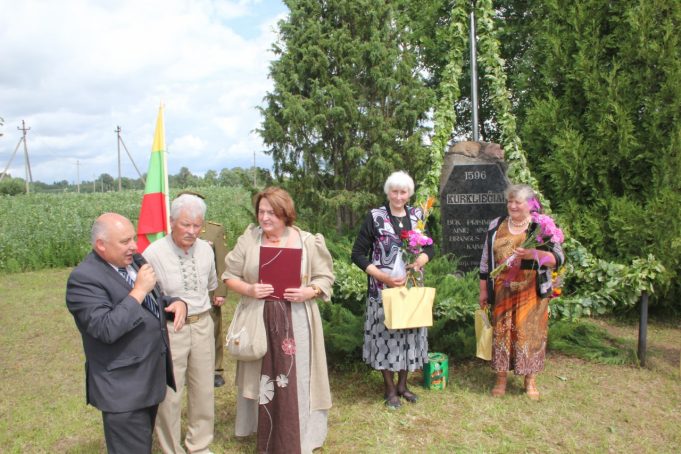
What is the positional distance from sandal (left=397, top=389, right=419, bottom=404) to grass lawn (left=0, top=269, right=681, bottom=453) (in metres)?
0.06

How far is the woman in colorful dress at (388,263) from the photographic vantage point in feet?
13.5

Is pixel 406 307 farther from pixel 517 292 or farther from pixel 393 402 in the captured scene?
pixel 517 292

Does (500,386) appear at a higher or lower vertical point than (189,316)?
lower

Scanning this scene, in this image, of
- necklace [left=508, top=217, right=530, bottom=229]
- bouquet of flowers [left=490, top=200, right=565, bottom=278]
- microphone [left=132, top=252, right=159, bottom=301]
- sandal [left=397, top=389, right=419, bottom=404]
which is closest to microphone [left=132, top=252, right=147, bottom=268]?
microphone [left=132, top=252, right=159, bottom=301]

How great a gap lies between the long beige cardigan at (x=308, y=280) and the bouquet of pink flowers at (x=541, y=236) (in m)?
1.52

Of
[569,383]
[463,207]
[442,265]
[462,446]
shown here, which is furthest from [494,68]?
[462,446]

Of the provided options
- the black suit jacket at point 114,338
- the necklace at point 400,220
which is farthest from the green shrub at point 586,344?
the black suit jacket at point 114,338

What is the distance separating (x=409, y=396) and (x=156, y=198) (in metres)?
2.61

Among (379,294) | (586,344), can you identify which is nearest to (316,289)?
(379,294)

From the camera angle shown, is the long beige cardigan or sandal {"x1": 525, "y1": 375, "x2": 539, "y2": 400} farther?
sandal {"x1": 525, "y1": 375, "x2": 539, "y2": 400}

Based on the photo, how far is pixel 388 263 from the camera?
416 cm

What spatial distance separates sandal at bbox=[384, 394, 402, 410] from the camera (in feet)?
14.0

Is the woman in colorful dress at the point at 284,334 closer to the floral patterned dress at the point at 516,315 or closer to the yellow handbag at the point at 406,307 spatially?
the yellow handbag at the point at 406,307

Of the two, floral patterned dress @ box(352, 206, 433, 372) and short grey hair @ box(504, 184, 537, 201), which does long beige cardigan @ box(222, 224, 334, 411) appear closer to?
floral patterned dress @ box(352, 206, 433, 372)
